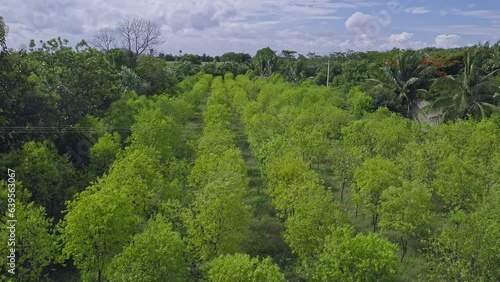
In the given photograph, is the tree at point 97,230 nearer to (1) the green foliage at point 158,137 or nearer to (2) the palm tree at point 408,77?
(1) the green foliage at point 158,137

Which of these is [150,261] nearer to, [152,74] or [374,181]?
[374,181]

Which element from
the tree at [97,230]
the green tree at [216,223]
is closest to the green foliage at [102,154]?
the tree at [97,230]

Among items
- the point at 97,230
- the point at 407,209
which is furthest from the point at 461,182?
the point at 97,230

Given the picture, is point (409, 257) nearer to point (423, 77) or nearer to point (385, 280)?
point (385, 280)

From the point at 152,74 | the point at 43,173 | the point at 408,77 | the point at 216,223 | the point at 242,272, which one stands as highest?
the point at 152,74

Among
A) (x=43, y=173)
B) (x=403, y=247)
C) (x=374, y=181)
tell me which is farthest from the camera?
(x=43, y=173)

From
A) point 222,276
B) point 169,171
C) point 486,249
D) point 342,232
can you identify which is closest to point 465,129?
point 486,249

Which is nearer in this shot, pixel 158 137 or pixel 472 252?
pixel 472 252
